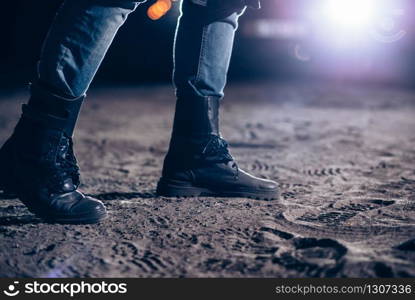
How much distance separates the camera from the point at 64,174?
1.62 m

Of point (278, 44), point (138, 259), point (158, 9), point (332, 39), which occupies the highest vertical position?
point (158, 9)

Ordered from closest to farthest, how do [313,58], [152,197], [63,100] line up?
[63,100], [152,197], [313,58]

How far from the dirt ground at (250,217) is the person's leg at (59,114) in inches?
3.8

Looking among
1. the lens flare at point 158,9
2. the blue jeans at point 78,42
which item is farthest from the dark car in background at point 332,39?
the blue jeans at point 78,42

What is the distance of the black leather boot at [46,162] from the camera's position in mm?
1541

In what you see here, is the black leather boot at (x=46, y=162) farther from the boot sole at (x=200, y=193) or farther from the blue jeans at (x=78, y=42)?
the boot sole at (x=200, y=193)

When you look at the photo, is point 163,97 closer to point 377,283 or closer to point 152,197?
point 152,197

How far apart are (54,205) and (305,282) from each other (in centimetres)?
81

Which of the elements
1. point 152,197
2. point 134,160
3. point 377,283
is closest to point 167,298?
point 377,283

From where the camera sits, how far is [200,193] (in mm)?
1986

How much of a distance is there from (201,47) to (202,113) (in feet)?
0.78

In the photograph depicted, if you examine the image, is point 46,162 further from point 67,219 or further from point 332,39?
point 332,39

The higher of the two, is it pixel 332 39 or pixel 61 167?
pixel 332 39

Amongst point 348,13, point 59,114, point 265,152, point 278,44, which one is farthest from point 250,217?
point 278,44
